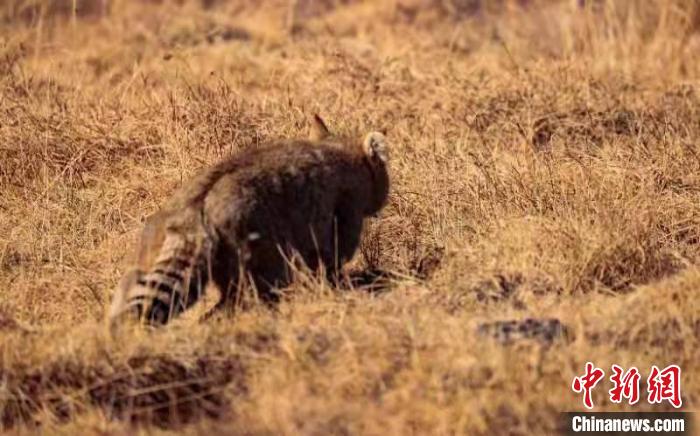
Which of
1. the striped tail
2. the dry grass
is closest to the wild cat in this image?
the striped tail

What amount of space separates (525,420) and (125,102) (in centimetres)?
539

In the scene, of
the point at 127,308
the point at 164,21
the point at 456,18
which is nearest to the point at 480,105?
the point at 127,308

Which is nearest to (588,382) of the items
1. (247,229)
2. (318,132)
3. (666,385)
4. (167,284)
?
(666,385)

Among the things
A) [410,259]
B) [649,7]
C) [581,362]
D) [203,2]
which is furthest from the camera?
[203,2]

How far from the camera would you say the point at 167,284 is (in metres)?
5.56

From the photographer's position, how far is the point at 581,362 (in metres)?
5.08

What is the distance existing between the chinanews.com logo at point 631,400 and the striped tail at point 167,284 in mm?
1732

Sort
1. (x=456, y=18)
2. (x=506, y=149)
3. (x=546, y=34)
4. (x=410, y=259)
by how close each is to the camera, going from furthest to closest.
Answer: (x=456, y=18)
(x=546, y=34)
(x=506, y=149)
(x=410, y=259)

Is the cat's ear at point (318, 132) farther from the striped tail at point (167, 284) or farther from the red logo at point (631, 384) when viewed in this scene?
the red logo at point (631, 384)

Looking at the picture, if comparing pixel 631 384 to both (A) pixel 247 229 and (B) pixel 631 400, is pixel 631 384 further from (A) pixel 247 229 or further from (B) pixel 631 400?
(A) pixel 247 229

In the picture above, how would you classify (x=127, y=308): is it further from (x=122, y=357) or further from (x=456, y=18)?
(x=456, y=18)

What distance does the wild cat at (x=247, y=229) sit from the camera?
559 cm

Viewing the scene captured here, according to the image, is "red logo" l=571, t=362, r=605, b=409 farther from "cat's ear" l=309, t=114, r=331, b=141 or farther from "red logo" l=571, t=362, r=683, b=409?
"cat's ear" l=309, t=114, r=331, b=141

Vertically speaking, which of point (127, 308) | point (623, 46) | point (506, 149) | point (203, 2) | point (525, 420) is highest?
point (203, 2)
